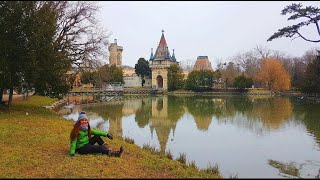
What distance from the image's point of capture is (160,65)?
70.8 m

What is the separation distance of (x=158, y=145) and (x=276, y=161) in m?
4.32

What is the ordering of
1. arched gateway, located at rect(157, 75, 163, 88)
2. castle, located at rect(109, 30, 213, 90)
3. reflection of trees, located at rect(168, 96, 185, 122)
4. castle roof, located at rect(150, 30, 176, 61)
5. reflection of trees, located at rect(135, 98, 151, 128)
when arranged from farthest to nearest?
1. arched gateway, located at rect(157, 75, 163, 88)
2. castle roof, located at rect(150, 30, 176, 61)
3. castle, located at rect(109, 30, 213, 90)
4. reflection of trees, located at rect(168, 96, 185, 122)
5. reflection of trees, located at rect(135, 98, 151, 128)

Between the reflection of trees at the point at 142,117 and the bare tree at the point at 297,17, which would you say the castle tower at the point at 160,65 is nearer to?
the reflection of trees at the point at 142,117

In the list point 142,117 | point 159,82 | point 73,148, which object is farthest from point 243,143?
point 159,82

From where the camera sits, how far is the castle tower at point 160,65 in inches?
2768

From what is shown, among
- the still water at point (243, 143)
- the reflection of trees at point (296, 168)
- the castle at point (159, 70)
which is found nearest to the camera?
the reflection of trees at point (296, 168)

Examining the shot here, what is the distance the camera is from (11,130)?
11.3m

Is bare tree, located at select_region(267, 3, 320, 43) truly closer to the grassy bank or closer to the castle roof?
the grassy bank

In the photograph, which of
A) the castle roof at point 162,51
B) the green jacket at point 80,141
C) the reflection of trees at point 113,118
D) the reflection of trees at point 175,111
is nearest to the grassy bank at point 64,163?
the green jacket at point 80,141

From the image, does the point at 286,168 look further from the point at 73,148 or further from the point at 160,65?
the point at 160,65

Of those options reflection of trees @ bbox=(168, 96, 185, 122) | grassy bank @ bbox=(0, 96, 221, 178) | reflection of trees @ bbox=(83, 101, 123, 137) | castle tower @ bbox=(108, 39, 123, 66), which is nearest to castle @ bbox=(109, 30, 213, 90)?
castle tower @ bbox=(108, 39, 123, 66)

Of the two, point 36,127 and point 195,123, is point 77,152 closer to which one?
point 36,127

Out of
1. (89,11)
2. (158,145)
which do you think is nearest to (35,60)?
(158,145)

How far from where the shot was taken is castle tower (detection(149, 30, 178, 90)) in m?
70.3
